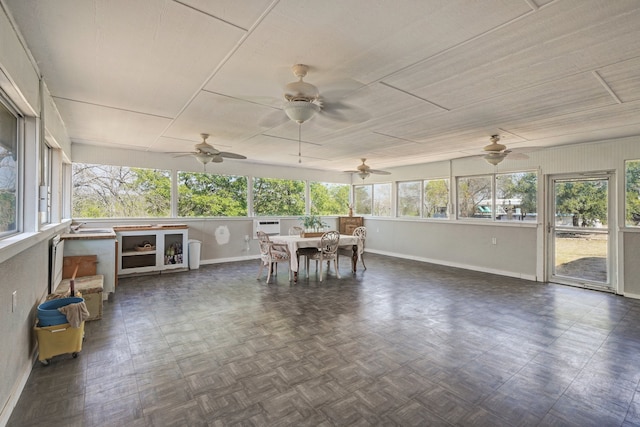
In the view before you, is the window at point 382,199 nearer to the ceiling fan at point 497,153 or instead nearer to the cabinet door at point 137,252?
the ceiling fan at point 497,153

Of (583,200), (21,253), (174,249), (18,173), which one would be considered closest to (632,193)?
(583,200)

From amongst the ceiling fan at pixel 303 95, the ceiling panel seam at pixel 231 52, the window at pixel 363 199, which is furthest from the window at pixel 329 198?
the ceiling fan at pixel 303 95

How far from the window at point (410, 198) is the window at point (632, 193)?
368cm

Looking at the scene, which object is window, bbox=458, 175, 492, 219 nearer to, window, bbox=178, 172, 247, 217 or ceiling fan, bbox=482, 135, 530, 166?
ceiling fan, bbox=482, 135, 530, 166

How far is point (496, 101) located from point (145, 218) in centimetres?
625

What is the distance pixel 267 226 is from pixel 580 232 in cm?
628

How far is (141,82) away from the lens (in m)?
2.66

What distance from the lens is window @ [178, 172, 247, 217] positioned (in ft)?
21.6

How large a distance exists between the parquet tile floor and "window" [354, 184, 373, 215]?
4781 millimetres

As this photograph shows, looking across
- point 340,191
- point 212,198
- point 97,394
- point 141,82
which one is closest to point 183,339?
point 97,394

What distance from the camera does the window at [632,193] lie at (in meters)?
4.46

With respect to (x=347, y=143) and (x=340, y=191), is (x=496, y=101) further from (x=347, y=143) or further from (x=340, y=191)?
(x=340, y=191)

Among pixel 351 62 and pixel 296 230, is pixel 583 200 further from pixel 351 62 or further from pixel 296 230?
pixel 296 230

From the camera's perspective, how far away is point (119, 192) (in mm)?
5906
